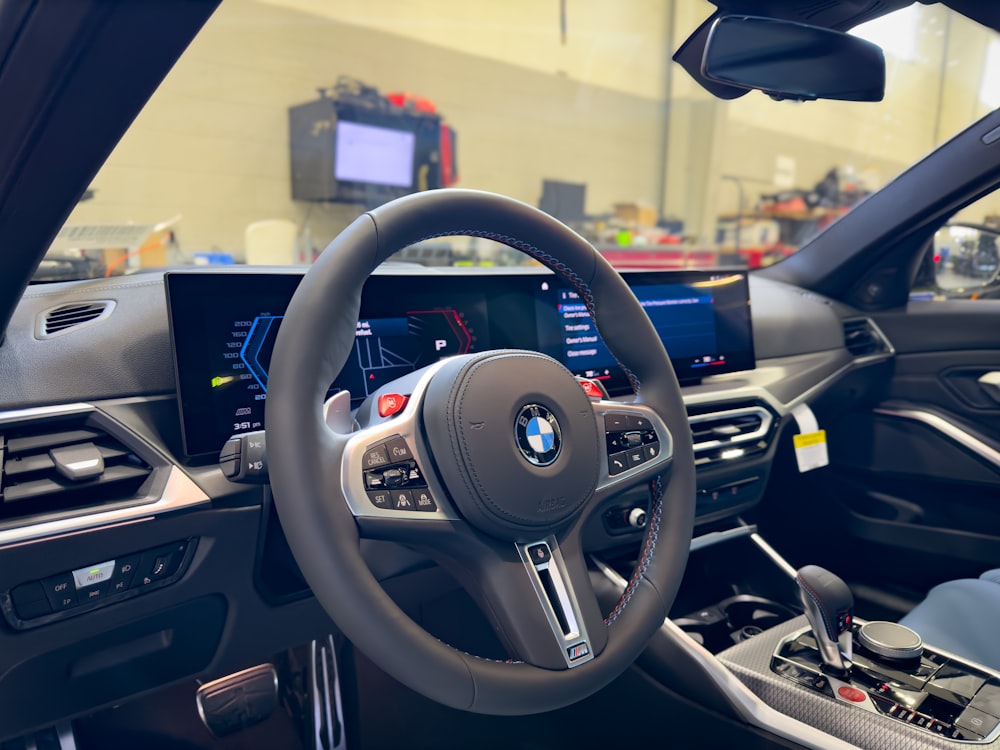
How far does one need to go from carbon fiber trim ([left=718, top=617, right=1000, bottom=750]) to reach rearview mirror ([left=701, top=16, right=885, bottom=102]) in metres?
0.92

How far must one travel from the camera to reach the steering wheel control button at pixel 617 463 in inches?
36.3

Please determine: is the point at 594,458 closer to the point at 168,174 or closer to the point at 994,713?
the point at 994,713

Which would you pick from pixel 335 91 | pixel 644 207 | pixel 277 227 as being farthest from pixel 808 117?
pixel 277 227

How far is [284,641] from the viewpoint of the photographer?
1114mm

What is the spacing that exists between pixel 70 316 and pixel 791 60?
3.61ft

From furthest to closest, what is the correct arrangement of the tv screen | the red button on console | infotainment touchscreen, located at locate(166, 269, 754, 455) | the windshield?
the tv screen < the windshield < the red button on console < infotainment touchscreen, located at locate(166, 269, 754, 455)

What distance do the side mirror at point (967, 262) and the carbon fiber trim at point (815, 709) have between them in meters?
1.33

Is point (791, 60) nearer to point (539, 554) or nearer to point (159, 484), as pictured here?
point (539, 554)

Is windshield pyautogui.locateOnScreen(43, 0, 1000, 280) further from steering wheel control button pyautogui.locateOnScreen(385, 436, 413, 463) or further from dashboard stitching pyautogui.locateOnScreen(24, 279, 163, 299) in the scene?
steering wheel control button pyautogui.locateOnScreen(385, 436, 413, 463)

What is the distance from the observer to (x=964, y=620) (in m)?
1.33

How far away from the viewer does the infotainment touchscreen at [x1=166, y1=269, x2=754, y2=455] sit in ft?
3.43

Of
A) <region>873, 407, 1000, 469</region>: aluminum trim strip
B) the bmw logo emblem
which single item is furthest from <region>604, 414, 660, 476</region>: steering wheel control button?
<region>873, 407, 1000, 469</region>: aluminum trim strip

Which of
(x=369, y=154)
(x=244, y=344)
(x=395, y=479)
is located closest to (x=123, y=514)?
(x=244, y=344)

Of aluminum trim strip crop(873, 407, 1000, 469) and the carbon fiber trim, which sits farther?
aluminum trim strip crop(873, 407, 1000, 469)
